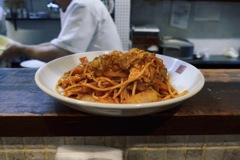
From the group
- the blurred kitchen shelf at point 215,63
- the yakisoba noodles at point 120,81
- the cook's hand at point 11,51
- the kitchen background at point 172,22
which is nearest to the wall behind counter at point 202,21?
the kitchen background at point 172,22

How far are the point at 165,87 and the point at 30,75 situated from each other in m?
0.44

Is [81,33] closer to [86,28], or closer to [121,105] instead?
[86,28]

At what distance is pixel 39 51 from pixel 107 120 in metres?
1.35

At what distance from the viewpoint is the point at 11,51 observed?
181 centimetres

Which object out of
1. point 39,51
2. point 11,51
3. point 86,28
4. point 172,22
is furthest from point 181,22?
point 11,51

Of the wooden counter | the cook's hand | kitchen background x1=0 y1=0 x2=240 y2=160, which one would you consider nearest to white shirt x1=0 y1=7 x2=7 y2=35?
kitchen background x1=0 y1=0 x2=240 y2=160

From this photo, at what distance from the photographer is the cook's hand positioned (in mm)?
1789

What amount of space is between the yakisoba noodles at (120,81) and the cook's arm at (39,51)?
1.09 m

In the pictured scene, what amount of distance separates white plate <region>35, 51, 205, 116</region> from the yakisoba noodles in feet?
0.10

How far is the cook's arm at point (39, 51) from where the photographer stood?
1736 mm

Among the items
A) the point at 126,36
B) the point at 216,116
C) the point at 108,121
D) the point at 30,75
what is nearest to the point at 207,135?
the point at 216,116

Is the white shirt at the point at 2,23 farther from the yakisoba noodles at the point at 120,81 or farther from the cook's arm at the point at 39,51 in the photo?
the yakisoba noodles at the point at 120,81

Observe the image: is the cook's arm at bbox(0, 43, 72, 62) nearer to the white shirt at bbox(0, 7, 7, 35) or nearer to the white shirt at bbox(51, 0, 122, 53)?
the white shirt at bbox(51, 0, 122, 53)

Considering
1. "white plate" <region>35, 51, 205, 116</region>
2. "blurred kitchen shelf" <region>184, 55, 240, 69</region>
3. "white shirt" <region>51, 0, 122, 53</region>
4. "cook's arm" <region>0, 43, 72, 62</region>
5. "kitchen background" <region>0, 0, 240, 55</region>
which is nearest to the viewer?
"white plate" <region>35, 51, 205, 116</region>
